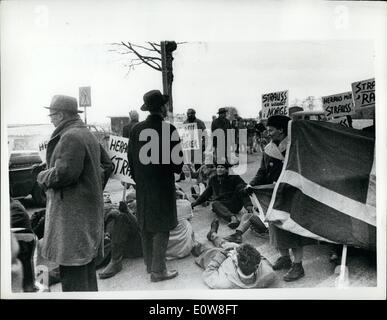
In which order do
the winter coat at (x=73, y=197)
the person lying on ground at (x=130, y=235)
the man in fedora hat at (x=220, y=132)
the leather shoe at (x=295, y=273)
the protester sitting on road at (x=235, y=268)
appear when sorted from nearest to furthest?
the winter coat at (x=73, y=197) < the protester sitting on road at (x=235, y=268) < the leather shoe at (x=295, y=273) < the person lying on ground at (x=130, y=235) < the man in fedora hat at (x=220, y=132)

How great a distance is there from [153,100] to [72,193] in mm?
1153

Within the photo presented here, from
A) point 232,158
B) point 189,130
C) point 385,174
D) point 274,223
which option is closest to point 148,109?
point 189,130

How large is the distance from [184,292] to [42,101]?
236cm

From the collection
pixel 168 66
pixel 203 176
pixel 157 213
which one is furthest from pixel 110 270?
pixel 168 66

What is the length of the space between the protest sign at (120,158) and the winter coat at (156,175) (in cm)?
21

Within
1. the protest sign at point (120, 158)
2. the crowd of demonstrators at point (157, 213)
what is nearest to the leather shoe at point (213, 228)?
the crowd of demonstrators at point (157, 213)

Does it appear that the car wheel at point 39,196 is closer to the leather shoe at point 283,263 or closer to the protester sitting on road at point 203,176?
the protester sitting on road at point 203,176

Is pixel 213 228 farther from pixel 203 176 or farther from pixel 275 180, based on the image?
pixel 275 180

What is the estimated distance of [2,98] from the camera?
3979mm

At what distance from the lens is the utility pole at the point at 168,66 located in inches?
159

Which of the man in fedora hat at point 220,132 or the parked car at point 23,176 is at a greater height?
the man in fedora hat at point 220,132

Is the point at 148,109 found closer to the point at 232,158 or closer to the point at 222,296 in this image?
Answer: the point at 232,158

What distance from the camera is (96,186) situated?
3.47 meters

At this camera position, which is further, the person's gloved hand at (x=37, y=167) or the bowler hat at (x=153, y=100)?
the bowler hat at (x=153, y=100)
